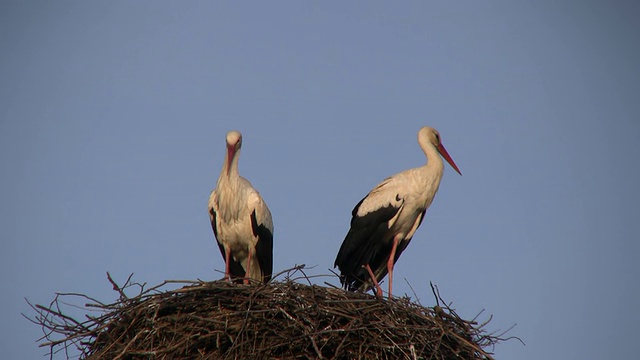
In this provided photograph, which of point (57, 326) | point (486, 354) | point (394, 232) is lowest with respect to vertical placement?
point (486, 354)

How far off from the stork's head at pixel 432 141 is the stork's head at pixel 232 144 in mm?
1753

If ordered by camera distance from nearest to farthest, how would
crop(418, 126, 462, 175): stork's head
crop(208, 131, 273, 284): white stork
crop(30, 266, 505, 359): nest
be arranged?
1. crop(30, 266, 505, 359): nest
2. crop(208, 131, 273, 284): white stork
3. crop(418, 126, 462, 175): stork's head

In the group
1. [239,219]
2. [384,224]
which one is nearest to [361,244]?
[384,224]

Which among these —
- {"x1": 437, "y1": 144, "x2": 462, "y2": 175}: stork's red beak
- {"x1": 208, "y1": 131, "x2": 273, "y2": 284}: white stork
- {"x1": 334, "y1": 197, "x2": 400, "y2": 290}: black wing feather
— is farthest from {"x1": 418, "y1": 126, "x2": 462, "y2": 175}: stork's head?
{"x1": 208, "y1": 131, "x2": 273, "y2": 284}: white stork

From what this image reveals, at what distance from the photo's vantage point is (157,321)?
7.00 metres

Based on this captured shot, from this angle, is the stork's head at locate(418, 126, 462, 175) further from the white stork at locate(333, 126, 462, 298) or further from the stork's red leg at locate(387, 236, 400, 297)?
the stork's red leg at locate(387, 236, 400, 297)

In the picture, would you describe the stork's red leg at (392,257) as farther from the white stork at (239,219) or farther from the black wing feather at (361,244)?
the white stork at (239,219)

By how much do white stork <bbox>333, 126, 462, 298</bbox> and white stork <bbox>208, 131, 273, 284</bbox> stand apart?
0.66 meters

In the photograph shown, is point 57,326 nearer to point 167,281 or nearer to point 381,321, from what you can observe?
point 167,281

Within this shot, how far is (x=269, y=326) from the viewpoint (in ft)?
22.5

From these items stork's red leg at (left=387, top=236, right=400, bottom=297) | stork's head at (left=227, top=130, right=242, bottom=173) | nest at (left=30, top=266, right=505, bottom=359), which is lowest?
nest at (left=30, top=266, right=505, bottom=359)

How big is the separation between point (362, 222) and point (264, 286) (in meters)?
2.00

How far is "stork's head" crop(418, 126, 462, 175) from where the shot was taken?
9.50 metres

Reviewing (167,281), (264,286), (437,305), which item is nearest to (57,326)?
(167,281)
